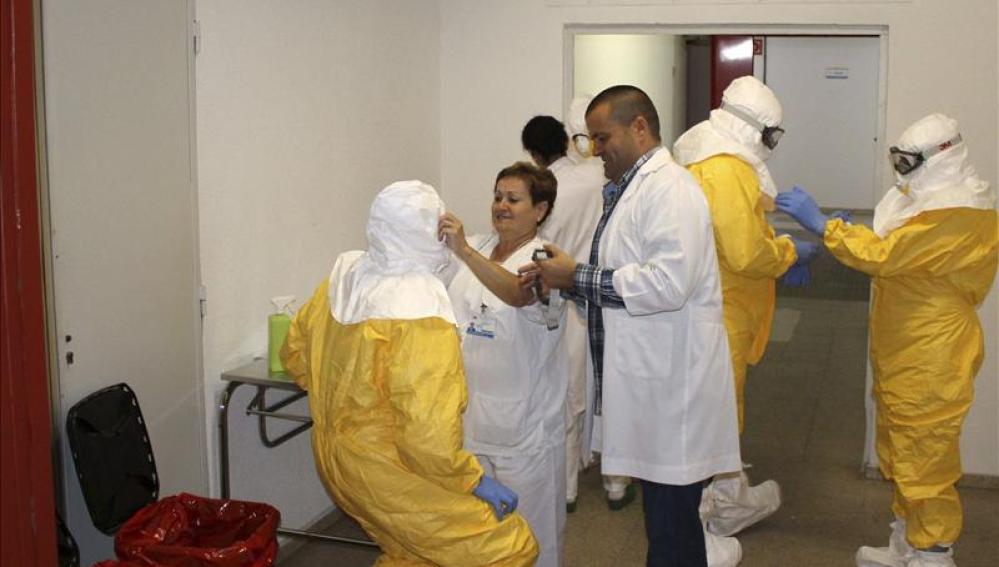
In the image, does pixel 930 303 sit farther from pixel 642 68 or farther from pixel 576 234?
pixel 642 68

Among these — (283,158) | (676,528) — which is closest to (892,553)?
(676,528)

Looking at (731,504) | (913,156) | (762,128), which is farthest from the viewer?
Result: (731,504)

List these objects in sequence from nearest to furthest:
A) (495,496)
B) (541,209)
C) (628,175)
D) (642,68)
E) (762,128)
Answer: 1. (495,496)
2. (628,175)
3. (541,209)
4. (762,128)
5. (642,68)

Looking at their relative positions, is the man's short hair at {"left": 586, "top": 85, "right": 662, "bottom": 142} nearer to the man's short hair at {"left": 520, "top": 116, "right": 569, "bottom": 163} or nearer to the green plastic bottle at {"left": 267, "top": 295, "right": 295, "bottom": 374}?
the green plastic bottle at {"left": 267, "top": 295, "right": 295, "bottom": 374}

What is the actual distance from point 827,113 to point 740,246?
8.35 ft

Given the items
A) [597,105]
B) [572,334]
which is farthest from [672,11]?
[597,105]

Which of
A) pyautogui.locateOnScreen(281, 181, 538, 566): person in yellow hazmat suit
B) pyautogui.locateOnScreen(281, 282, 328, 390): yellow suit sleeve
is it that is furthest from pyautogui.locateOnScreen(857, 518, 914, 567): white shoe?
pyautogui.locateOnScreen(281, 282, 328, 390): yellow suit sleeve

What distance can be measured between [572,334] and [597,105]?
135cm

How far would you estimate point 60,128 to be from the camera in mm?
2523

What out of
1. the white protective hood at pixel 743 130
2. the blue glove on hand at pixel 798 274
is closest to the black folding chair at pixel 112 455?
the white protective hood at pixel 743 130

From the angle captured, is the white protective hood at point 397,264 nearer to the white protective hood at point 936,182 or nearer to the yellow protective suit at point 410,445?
the yellow protective suit at point 410,445

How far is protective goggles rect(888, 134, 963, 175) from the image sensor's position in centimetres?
328

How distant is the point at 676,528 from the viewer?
2.74 m

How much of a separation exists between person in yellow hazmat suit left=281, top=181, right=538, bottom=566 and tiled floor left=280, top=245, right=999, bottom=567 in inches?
49.3
